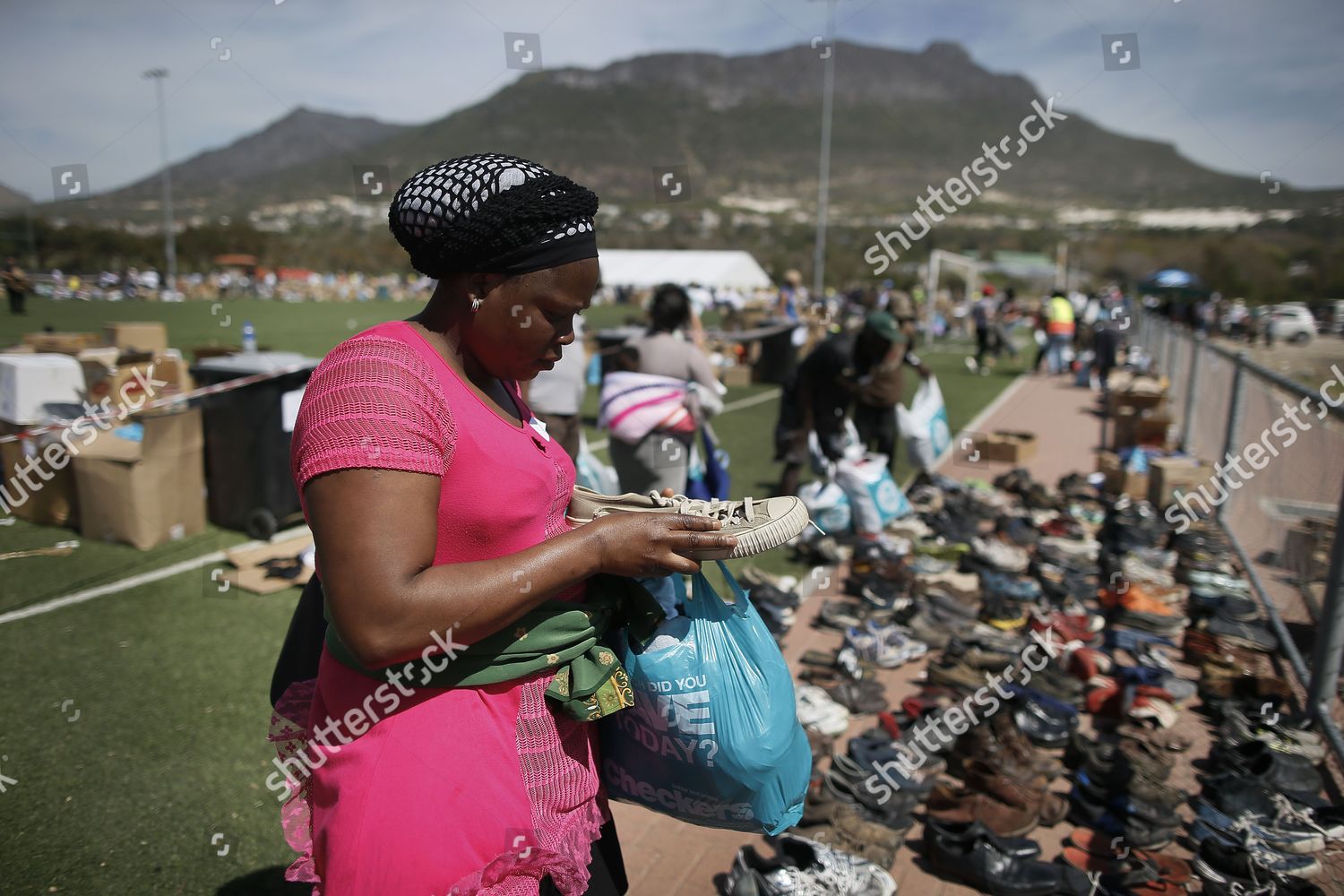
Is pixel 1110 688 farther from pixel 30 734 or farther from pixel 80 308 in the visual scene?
pixel 80 308

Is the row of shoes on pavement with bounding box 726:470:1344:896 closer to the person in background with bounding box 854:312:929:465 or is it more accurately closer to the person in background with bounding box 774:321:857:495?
the person in background with bounding box 774:321:857:495

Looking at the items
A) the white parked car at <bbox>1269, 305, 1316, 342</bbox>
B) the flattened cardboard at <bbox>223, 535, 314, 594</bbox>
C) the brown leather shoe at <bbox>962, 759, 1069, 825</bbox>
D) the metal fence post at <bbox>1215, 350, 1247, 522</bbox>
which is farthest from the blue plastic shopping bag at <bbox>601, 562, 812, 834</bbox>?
the white parked car at <bbox>1269, 305, 1316, 342</bbox>

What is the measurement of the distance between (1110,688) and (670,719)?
3.83m

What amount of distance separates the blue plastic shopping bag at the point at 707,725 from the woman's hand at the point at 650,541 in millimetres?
281

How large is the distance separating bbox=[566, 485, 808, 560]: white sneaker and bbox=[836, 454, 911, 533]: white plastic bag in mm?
5214

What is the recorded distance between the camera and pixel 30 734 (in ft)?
11.8

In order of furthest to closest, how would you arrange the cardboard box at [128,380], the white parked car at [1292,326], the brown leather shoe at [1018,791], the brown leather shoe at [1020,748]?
the white parked car at [1292,326] → the cardboard box at [128,380] → the brown leather shoe at [1020,748] → the brown leather shoe at [1018,791]

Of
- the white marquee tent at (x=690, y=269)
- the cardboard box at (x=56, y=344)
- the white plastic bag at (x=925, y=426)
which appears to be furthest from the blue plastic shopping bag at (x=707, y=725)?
the white marquee tent at (x=690, y=269)

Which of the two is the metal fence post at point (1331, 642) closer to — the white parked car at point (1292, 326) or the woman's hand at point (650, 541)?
the woman's hand at point (650, 541)

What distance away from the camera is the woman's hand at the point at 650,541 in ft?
4.04

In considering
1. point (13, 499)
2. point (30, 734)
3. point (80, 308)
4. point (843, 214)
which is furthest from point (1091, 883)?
point (843, 214)

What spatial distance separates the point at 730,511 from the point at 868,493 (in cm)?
538

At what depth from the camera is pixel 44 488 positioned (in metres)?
6.35

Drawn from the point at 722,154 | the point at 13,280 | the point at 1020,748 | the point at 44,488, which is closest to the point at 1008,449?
the point at 1020,748
